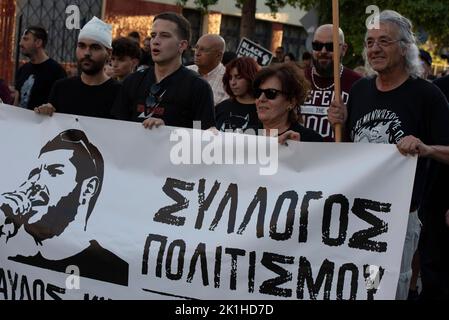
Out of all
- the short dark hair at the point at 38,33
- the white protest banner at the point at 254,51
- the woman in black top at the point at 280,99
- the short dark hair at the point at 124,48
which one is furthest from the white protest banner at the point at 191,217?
the white protest banner at the point at 254,51

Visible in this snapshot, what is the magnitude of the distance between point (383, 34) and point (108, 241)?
180cm

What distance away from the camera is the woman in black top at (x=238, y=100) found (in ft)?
21.6

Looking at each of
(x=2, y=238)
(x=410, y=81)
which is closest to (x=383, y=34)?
(x=410, y=81)

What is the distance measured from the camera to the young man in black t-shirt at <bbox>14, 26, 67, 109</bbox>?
336 inches

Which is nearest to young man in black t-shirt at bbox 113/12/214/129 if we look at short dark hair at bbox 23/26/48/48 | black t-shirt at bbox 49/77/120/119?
black t-shirt at bbox 49/77/120/119

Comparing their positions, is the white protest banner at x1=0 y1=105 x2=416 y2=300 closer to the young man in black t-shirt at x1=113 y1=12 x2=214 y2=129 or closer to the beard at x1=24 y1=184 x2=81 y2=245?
the beard at x1=24 y1=184 x2=81 y2=245

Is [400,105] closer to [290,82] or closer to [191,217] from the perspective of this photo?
[290,82]

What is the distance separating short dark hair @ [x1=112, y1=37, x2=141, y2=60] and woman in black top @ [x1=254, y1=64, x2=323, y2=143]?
10.6 ft

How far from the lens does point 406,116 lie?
5113 mm

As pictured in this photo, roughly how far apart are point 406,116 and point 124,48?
153 inches

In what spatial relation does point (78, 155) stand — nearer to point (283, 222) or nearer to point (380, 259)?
point (283, 222)

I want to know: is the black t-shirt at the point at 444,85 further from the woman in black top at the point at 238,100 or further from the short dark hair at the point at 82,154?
the short dark hair at the point at 82,154

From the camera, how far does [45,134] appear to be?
18.9ft

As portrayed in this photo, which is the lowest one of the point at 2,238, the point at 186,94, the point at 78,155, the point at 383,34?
the point at 2,238
